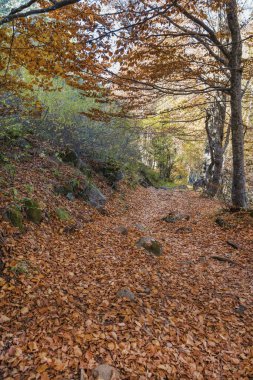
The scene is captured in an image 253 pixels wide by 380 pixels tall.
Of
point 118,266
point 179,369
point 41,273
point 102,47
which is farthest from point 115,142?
point 179,369

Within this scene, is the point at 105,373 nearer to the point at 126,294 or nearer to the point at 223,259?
the point at 126,294

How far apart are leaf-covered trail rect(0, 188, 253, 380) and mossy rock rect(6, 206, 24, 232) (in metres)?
0.28

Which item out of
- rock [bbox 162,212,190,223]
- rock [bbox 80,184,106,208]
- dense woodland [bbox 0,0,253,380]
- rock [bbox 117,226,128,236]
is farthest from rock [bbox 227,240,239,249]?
rock [bbox 80,184,106,208]

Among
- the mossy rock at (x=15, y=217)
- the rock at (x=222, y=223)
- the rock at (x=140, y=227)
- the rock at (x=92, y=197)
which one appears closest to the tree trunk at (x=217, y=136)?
the rock at (x=222, y=223)

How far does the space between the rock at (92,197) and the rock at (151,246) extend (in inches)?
103

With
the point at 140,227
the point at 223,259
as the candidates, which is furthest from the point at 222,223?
the point at 140,227

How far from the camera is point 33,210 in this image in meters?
5.38

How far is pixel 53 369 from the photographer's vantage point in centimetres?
265

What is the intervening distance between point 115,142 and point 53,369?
10641mm

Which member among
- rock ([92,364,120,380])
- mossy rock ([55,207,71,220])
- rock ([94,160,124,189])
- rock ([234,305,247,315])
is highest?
rock ([94,160,124,189])

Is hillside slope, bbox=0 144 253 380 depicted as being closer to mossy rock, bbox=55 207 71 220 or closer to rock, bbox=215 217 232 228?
mossy rock, bbox=55 207 71 220

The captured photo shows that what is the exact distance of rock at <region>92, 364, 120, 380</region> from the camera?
259cm

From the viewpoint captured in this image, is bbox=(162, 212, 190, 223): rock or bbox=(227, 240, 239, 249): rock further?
bbox=(162, 212, 190, 223): rock

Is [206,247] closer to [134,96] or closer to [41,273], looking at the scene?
[41,273]
